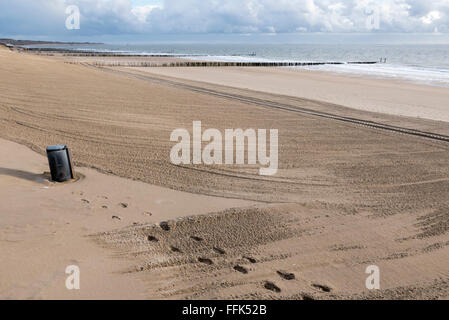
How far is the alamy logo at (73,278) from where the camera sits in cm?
347

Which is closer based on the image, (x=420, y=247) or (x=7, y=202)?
(x=420, y=247)

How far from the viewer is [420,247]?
14.4 ft

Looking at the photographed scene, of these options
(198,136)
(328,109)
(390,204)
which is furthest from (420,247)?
(328,109)

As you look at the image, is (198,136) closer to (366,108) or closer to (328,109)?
(328,109)

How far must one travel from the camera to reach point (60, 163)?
226 inches

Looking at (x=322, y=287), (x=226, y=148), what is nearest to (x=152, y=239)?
(x=322, y=287)

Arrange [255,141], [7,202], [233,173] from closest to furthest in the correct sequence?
[7,202], [233,173], [255,141]

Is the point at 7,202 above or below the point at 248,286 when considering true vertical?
above

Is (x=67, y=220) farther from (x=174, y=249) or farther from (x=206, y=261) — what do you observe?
(x=206, y=261)

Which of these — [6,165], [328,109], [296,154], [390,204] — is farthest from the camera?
[328,109]

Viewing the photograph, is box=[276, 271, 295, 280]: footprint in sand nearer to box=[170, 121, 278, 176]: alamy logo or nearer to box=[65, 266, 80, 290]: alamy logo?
box=[65, 266, 80, 290]: alamy logo

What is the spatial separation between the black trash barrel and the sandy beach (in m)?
0.19
